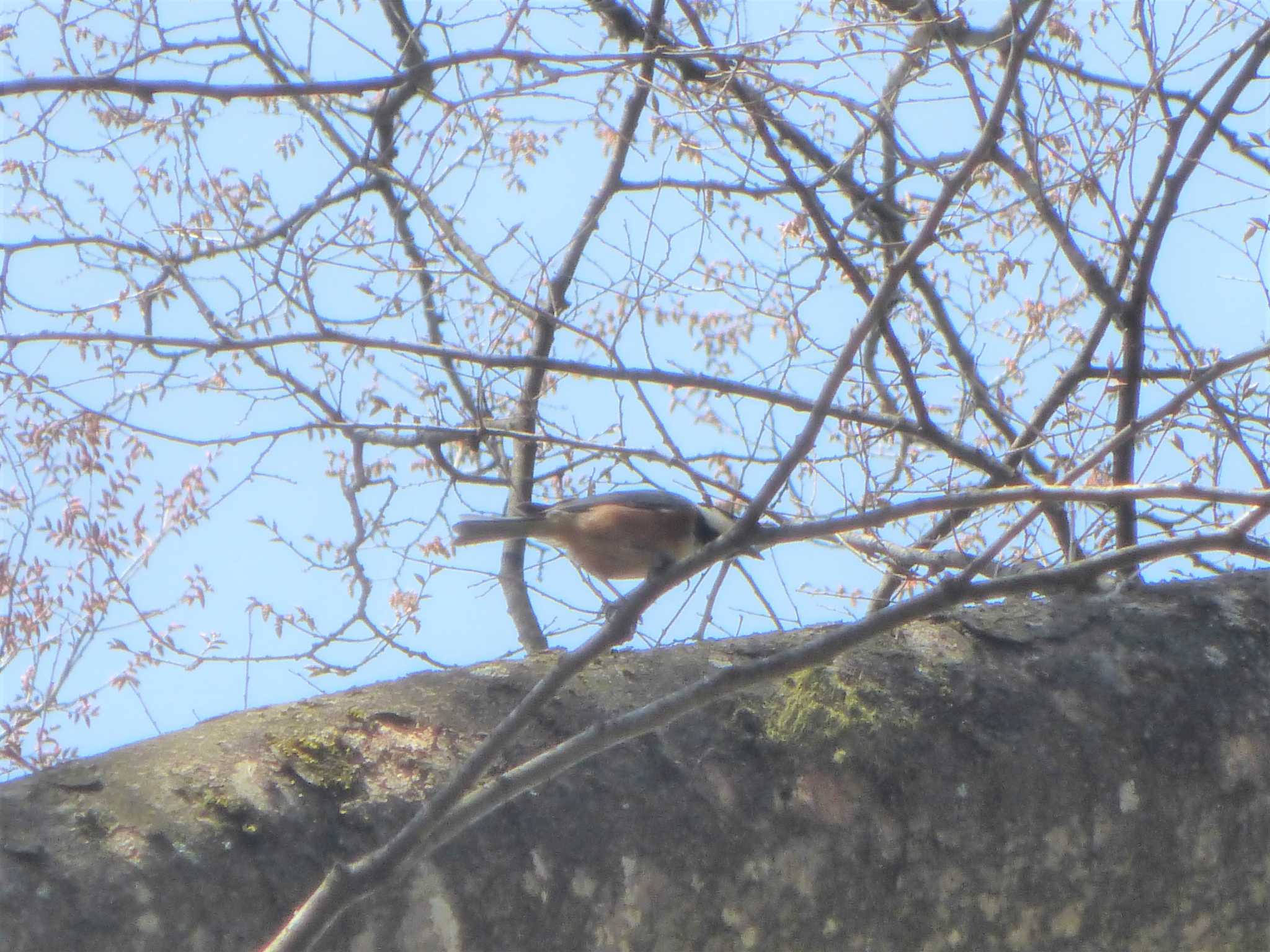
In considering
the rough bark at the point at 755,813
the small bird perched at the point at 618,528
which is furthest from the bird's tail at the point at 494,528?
the rough bark at the point at 755,813

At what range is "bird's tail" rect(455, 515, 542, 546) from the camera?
4766mm

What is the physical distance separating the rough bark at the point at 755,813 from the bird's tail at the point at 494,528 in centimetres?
283

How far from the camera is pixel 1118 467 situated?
3822 mm

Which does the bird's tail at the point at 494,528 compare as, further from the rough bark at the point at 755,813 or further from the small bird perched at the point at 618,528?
the rough bark at the point at 755,813

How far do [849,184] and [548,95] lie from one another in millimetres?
1335

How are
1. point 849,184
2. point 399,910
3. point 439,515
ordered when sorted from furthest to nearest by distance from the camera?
point 439,515 → point 849,184 → point 399,910

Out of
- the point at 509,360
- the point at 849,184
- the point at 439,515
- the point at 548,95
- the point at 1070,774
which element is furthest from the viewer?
the point at 439,515

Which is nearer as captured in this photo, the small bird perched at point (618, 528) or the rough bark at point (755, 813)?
the rough bark at point (755, 813)

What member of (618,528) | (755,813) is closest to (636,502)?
(618,528)

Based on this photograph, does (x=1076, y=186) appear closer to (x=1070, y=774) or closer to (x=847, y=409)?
(x=847, y=409)

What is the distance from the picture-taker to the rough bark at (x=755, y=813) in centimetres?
141

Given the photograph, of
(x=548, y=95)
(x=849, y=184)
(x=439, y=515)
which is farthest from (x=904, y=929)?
(x=439, y=515)

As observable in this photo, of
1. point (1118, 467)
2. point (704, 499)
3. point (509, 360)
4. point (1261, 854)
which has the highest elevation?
point (509, 360)

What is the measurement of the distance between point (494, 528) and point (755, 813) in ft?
10.7
